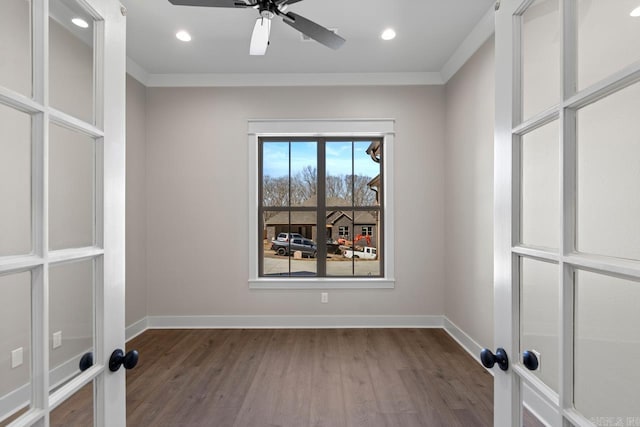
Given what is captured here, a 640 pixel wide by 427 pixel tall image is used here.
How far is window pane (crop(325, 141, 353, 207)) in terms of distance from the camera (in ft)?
13.2

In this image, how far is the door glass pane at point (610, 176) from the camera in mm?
555

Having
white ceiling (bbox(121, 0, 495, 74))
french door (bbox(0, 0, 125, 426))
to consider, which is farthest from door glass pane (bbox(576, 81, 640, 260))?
white ceiling (bbox(121, 0, 495, 74))

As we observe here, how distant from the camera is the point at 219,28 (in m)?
2.85

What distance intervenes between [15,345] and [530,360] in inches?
43.8

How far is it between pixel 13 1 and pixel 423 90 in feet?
12.3

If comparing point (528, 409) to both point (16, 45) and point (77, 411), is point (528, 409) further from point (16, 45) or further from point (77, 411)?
point (16, 45)

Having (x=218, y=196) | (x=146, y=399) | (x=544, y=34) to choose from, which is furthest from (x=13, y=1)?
(x=218, y=196)

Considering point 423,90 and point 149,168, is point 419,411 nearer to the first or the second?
point 423,90

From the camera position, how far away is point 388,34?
2.93 metres

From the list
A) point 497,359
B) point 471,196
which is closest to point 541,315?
point 497,359

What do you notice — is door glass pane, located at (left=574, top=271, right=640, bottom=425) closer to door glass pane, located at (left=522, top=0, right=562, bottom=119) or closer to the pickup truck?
door glass pane, located at (left=522, top=0, right=562, bottom=119)

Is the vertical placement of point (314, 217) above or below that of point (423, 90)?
below

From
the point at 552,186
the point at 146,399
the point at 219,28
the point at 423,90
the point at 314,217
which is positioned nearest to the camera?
the point at 552,186

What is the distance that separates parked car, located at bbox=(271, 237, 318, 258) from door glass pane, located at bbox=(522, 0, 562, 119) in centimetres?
328
